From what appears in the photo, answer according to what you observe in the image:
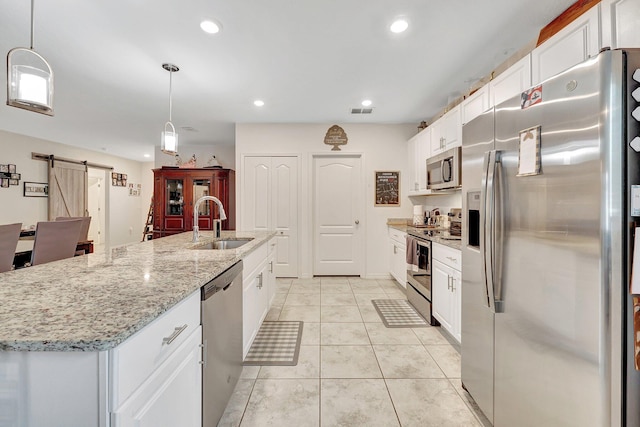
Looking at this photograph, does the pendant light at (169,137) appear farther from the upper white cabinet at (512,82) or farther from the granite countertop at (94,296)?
the upper white cabinet at (512,82)

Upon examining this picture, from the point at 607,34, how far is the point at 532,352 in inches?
63.0

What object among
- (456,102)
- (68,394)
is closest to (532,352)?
(68,394)

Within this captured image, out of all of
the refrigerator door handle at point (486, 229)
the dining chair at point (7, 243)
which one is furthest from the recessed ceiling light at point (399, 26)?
the dining chair at point (7, 243)

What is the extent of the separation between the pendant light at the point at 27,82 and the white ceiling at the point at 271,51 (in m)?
0.71

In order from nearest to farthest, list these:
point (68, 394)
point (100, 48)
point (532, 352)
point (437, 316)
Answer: point (68, 394) → point (532, 352) → point (100, 48) → point (437, 316)

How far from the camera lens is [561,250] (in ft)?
3.38

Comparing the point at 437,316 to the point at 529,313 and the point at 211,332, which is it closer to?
the point at 529,313

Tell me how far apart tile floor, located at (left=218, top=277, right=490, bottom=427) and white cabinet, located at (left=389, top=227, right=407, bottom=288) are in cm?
99

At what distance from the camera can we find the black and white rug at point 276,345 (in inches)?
84.4

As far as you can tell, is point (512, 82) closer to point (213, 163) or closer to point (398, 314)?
point (398, 314)

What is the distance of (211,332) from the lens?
132cm

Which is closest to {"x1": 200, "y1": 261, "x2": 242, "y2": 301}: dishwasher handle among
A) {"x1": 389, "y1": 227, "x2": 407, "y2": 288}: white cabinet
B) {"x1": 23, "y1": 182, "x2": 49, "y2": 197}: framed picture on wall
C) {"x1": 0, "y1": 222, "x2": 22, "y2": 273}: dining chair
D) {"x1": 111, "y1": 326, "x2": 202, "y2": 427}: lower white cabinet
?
{"x1": 111, "y1": 326, "x2": 202, "y2": 427}: lower white cabinet

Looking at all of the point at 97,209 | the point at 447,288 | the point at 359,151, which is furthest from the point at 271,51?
the point at 97,209

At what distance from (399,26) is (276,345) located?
2.74 metres
